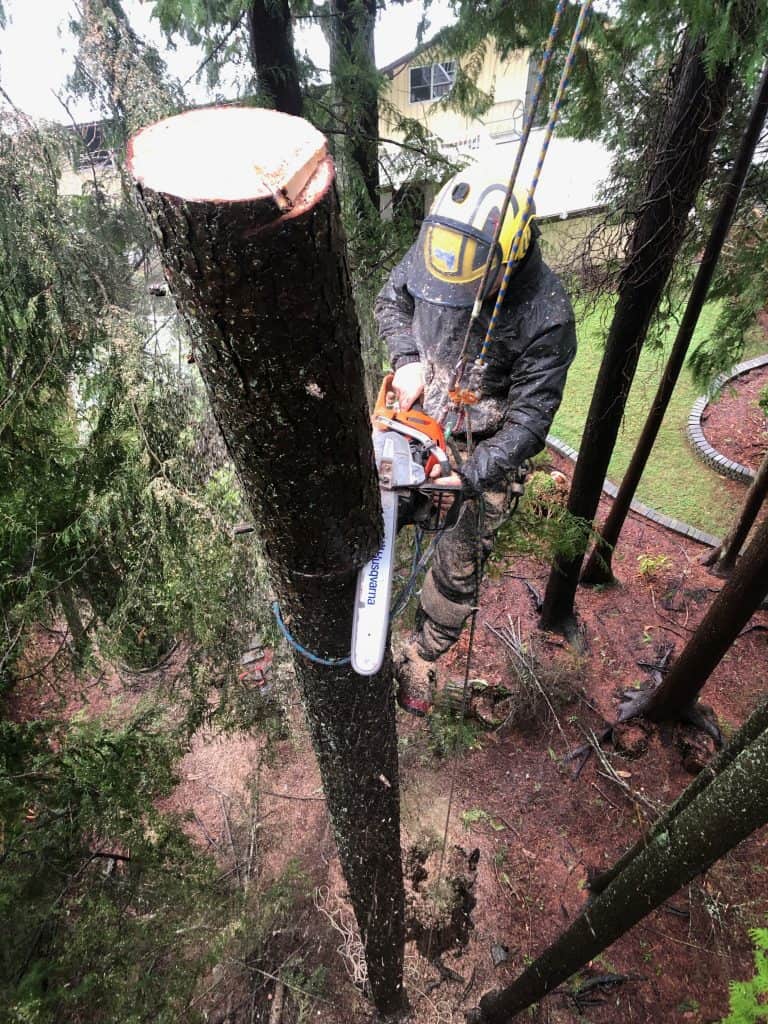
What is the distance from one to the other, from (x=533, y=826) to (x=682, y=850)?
3.46 metres

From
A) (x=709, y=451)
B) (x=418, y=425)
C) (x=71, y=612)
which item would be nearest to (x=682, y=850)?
(x=418, y=425)

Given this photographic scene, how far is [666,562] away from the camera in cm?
709

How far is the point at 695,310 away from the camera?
14.7 feet

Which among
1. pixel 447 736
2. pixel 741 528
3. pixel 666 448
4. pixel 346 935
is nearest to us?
pixel 346 935

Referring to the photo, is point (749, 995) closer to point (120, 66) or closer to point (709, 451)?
point (120, 66)

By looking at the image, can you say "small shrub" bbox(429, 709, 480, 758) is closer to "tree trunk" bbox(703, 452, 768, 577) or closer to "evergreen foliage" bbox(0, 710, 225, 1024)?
"evergreen foliage" bbox(0, 710, 225, 1024)

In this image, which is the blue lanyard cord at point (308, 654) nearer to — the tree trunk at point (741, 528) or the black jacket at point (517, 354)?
the black jacket at point (517, 354)

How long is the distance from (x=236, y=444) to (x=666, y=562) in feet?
23.5

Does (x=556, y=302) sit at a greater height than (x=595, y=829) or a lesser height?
greater

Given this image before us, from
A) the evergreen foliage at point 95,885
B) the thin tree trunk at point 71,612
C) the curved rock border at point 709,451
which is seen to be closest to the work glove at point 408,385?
the evergreen foliage at point 95,885

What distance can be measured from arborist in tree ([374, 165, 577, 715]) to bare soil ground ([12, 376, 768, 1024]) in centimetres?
281

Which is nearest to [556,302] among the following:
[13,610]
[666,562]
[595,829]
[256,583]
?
[256,583]

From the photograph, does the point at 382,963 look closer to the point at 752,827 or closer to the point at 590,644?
the point at 752,827

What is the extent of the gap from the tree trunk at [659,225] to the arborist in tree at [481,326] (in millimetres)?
1292
